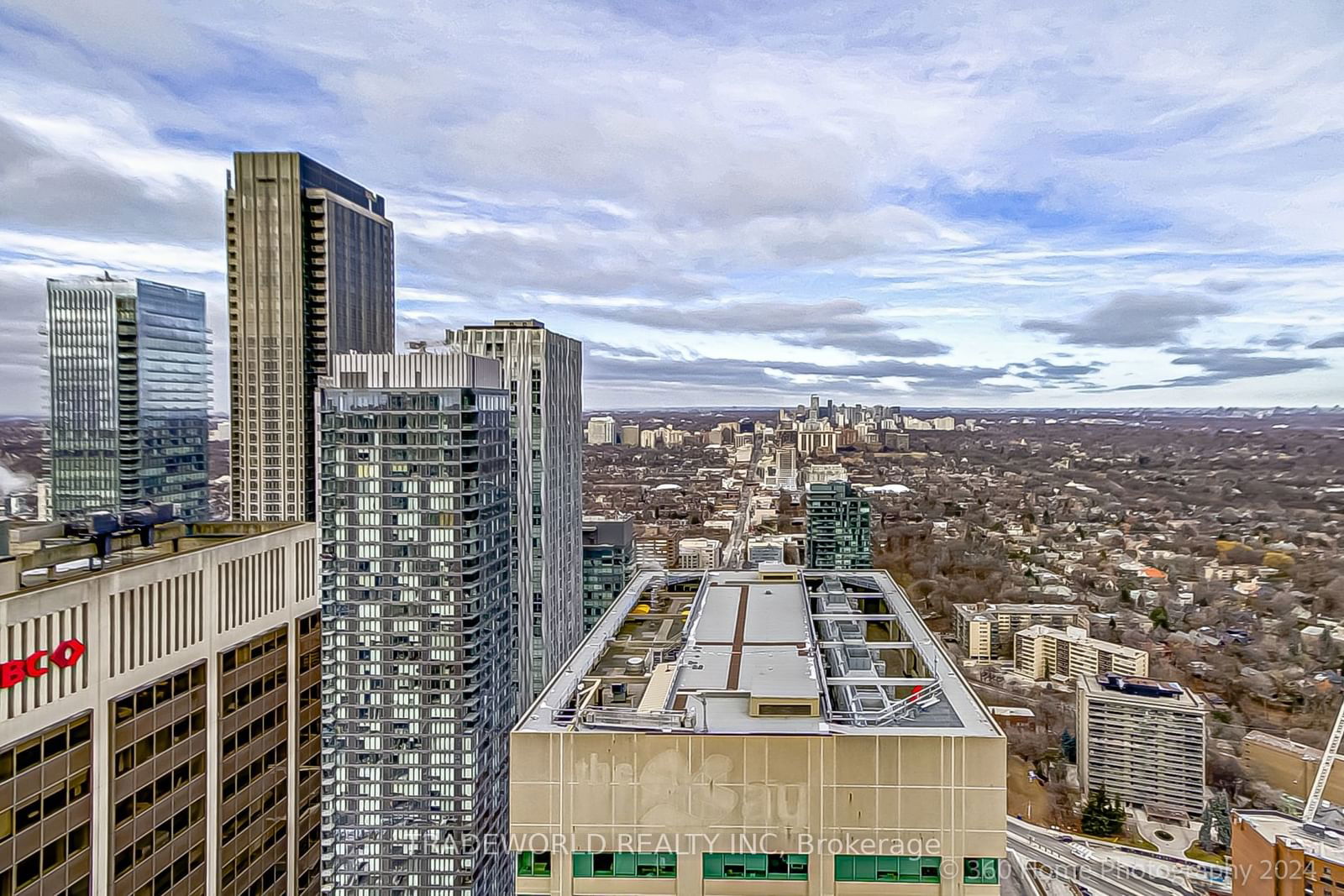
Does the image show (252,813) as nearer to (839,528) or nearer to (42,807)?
(42,807)

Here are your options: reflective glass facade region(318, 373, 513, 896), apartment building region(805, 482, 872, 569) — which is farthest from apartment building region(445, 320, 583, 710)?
apartment building region(805, 482, 872, 569)

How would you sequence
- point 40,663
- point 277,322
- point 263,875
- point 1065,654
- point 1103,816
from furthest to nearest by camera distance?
point 277,322
point 1065,654
point 1103,816
point 263,875
point 40,663

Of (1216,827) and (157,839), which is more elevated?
(157,839)

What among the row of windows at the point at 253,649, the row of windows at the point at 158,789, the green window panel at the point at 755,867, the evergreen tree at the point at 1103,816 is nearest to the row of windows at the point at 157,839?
the row of windows at the point at 158,789

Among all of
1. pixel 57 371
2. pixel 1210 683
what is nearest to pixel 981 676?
pixel 1210 683

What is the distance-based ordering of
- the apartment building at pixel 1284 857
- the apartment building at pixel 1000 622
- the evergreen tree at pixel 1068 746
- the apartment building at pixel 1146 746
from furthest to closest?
the apartment building at pixel 1000 622 < the evergreen tree at pixel 1068 746 < the apartment building at pixel 1146 746 < the apartment building at pixel 1284 857

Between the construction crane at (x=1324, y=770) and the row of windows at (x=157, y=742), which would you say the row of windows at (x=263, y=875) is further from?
the construction crane at (x=1324, y=770)

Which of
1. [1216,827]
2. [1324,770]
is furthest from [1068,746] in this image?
[1324,770]
